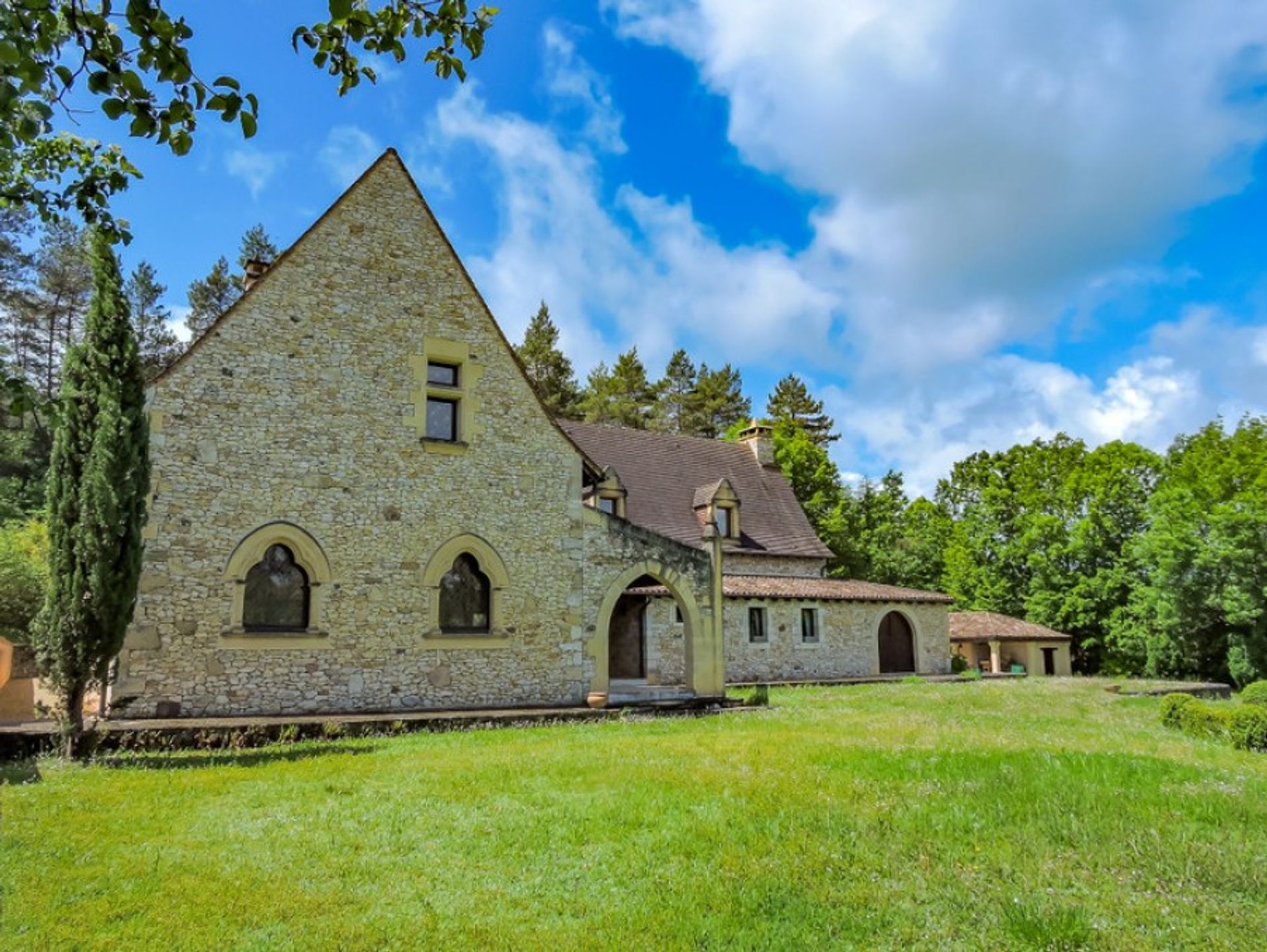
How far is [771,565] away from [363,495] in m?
19.2

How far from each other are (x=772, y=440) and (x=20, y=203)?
33501 mm

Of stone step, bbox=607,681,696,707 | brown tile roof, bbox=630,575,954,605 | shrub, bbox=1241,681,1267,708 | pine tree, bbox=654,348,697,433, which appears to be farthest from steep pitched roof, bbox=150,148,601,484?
pine tree, bbox=654,348,697,433

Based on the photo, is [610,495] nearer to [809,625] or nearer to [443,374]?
[809,625]

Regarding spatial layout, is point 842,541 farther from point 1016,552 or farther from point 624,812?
point 624,812

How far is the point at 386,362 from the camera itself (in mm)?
15156

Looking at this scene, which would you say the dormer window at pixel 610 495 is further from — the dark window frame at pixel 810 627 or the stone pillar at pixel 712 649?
the stone pillar at pixel 712 649

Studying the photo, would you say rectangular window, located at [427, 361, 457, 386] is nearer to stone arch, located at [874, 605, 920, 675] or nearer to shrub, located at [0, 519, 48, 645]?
shrub, located at [0, 519, 48, 645]

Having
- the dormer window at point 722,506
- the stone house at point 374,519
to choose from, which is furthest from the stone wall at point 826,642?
the stone house at point 374,519

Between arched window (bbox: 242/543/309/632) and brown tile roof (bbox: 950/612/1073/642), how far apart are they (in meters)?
31.8

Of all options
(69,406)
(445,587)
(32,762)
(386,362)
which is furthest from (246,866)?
(386,362)

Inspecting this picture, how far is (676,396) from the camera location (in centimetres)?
5919

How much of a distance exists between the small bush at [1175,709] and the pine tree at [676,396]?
142ft

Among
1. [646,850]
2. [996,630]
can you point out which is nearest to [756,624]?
[996,630]

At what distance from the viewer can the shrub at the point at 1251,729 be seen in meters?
12.8
